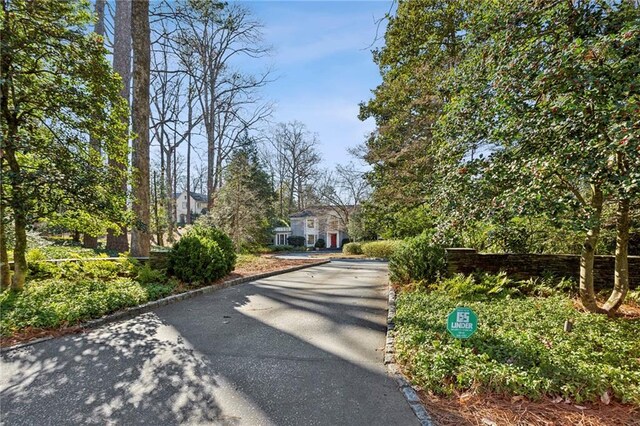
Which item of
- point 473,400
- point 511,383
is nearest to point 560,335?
point 511,383

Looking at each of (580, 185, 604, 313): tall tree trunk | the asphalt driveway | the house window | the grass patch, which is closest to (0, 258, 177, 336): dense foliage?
the asphalt driveway

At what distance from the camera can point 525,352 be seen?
295 cm

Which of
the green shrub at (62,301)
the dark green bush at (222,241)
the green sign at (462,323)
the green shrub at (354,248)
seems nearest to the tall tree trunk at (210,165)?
the green shrub at (354,248)

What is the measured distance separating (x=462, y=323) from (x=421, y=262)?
3.72 m

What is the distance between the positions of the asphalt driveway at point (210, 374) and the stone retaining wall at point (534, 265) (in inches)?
105

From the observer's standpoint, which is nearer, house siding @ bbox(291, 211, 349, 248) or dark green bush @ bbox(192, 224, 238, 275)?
dark green bush @ bbox(192, 224, 238, 275)

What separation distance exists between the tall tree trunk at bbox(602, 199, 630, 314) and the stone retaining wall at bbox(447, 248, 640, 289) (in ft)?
5.76

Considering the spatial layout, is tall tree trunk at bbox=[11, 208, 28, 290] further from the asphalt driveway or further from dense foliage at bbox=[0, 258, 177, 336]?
the asphalt driveway

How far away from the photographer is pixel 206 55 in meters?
18.8

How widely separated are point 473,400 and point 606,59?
10.9 ft

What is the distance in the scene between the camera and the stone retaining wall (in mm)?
5816

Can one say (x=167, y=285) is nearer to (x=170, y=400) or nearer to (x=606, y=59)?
(x=170, y=400)

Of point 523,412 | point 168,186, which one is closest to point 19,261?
point 523,412

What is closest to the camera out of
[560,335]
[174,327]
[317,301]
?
[560,335]
